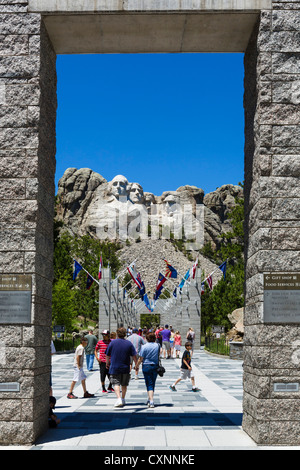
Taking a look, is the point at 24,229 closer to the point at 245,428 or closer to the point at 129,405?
the point at 245,428

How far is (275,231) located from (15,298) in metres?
4.00

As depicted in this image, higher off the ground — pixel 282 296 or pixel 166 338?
pixel 282 296

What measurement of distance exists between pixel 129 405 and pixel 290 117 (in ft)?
24.1

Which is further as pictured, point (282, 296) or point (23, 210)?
point (23, 210)

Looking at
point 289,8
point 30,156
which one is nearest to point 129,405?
point 30,156

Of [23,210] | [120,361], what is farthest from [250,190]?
[120,361]

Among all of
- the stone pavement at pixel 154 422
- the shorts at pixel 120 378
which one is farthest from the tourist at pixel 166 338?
the shorts at pixel 120 378

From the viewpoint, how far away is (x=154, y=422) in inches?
385

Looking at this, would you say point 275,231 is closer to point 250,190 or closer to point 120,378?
point 250,190

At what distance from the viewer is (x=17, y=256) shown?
26.8 feet

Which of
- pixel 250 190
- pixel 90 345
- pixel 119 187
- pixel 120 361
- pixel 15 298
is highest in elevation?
pixel 119 187

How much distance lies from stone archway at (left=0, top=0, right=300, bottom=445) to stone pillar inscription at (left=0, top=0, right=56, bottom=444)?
0.02 metres

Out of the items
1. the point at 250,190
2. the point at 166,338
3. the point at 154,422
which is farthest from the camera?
the point at 166,338

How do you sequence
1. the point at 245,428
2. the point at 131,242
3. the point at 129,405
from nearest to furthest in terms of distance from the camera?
1. the point at 245,428
2. the point at 129,405
3. the point at 131,242
